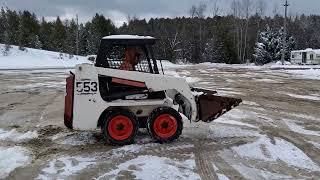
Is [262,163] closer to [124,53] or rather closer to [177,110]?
[177,110]

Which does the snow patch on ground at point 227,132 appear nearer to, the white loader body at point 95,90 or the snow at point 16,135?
the white loader body at point 95,90

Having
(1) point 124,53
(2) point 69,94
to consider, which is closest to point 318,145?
(1) point 124,53

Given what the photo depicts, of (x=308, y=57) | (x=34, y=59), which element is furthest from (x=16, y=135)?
(x=308, y=57)

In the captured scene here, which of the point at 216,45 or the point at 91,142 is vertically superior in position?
the point at 216,45

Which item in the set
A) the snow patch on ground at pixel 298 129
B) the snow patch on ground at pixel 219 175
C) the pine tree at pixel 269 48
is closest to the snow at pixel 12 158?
the snow patch on ground at pixel 219 175

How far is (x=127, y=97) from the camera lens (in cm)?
894

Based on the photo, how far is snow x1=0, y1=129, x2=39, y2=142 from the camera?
30.8 ft

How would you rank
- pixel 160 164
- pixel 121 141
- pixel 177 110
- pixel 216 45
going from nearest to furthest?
pixel 160 164 → pixel 121 141 → pixel 177 110 → pixel 216 45

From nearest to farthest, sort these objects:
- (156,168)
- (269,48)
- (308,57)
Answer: (156,168) < (308,57) < (269,48)

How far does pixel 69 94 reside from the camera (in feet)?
29.1

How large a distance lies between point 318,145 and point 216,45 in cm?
6816

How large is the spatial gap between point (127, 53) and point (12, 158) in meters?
2.74


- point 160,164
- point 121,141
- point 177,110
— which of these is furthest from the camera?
point 177,110

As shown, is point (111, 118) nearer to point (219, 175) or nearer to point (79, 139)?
point (79, 139)
